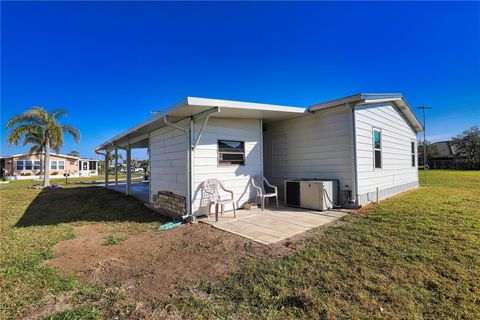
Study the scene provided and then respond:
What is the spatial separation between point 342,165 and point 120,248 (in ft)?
18.7

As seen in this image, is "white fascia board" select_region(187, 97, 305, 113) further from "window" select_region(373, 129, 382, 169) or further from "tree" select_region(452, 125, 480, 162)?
"tree" select_region(452, 125, 480, 162)

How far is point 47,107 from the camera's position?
1750cm

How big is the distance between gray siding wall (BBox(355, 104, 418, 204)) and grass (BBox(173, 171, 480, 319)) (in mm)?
2627

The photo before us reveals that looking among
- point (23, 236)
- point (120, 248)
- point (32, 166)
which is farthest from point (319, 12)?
point (32, 166)

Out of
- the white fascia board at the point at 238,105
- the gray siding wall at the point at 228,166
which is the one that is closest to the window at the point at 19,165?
the gray siding wall at the point at 228,166

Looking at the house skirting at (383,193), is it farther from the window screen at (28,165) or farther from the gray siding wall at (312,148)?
the window screen at (28,165)

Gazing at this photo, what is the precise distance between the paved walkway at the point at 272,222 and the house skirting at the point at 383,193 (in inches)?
32.6

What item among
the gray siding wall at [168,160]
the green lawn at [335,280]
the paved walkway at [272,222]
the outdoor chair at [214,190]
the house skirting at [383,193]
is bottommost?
the green lawn at [335,280]

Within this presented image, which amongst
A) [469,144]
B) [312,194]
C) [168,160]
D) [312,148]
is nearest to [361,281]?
[312,194]

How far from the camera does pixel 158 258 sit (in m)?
3.63

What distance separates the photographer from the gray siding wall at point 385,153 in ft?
21.9

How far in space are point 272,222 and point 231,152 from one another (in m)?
2.36

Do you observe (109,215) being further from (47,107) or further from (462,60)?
(462,60)

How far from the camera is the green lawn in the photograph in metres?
2.24
